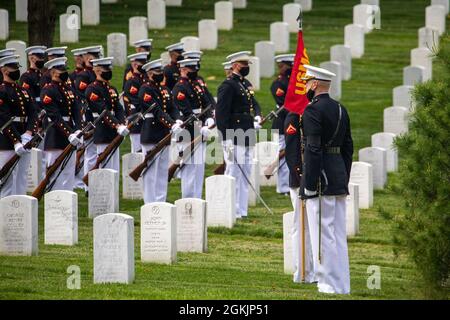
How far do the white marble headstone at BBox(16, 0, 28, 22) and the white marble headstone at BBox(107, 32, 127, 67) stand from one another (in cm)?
419

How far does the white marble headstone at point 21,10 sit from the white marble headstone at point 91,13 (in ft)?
4.34

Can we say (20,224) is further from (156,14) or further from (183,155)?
(156,14)

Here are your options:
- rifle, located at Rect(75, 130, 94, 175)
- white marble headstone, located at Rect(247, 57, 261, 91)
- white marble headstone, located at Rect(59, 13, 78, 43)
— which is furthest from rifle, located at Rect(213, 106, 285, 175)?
white marble headstone, located at Rect(59, 13, 78, 43)

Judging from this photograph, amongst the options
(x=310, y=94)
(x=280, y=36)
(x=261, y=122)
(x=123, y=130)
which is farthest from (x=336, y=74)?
(x=310, y=94)

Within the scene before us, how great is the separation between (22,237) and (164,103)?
16.8 feet

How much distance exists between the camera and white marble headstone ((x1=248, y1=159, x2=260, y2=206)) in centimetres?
2041

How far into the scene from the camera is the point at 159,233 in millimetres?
15172

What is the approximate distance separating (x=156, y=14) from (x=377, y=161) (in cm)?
1235

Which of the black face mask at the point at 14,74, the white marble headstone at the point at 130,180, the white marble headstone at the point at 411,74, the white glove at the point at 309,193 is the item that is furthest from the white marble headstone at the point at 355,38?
the white glove at the point at 309,193

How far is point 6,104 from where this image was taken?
60.0ft

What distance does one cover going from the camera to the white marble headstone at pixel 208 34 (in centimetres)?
3172

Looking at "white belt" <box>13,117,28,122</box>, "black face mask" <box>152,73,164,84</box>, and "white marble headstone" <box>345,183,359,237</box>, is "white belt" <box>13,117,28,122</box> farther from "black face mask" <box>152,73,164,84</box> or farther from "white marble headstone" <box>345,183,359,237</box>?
"white marble headstone" <box>345,183,359,237</box>
